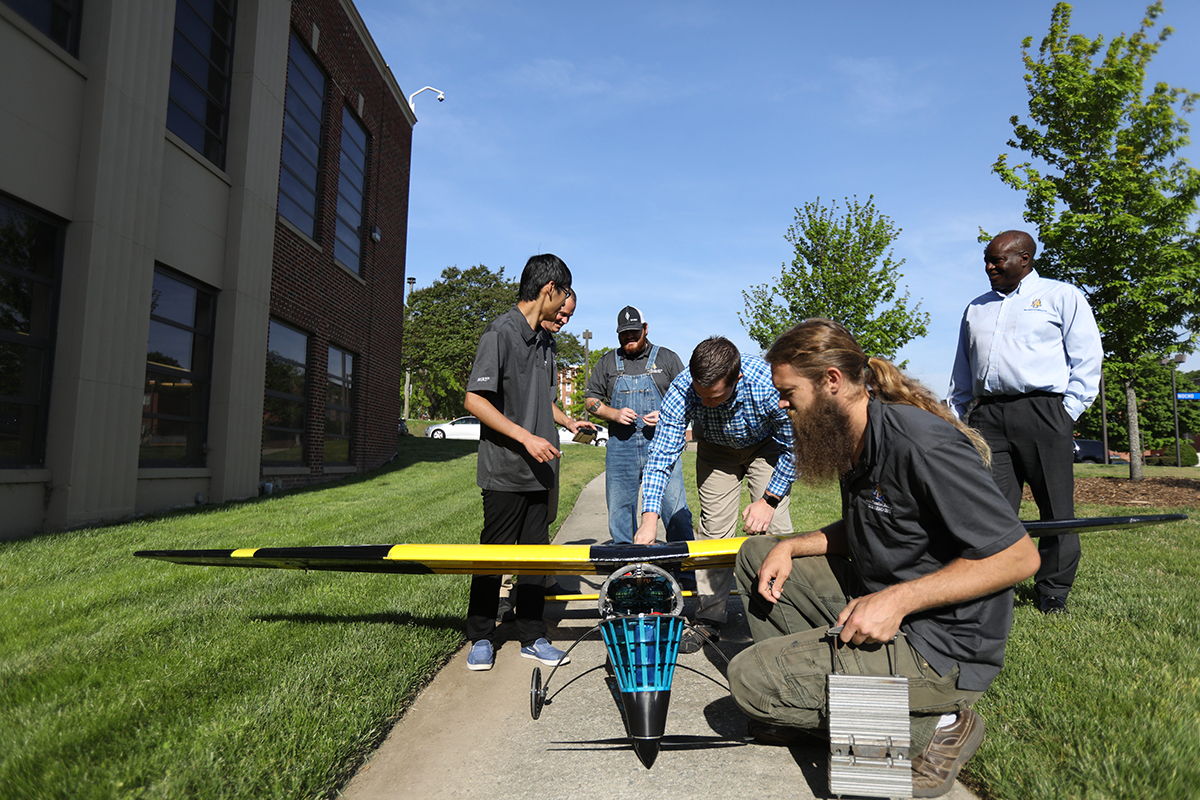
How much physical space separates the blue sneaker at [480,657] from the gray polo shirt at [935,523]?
2.16 m

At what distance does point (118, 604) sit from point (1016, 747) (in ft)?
16.9

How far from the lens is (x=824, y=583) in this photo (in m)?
2.84

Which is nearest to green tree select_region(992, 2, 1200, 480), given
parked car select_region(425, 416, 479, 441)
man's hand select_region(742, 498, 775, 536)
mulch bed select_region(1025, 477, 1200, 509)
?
mulch bed select_region(1025, 477, 1200, 509)

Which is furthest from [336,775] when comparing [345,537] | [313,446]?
[313,446]

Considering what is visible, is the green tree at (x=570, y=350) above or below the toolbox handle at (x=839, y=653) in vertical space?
above

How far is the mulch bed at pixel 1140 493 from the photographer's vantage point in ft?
32.8

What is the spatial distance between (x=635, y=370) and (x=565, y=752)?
323 centimetres

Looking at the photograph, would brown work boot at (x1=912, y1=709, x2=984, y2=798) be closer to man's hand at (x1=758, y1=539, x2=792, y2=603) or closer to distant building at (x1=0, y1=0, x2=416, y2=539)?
man's hand at (x1=758, y1=539, x2=792, y2=603)

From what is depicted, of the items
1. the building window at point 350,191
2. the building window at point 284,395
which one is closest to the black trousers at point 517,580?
the building window at point 284,395

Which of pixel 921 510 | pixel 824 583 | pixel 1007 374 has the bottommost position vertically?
pixel 824 583

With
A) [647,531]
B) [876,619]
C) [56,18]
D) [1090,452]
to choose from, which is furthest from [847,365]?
[1090,452]

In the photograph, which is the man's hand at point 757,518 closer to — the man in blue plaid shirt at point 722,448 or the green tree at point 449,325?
the man in blue plaid shirt at point 722,448

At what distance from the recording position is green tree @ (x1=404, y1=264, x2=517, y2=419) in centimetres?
5500

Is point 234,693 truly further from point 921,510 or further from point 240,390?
point 240,390
